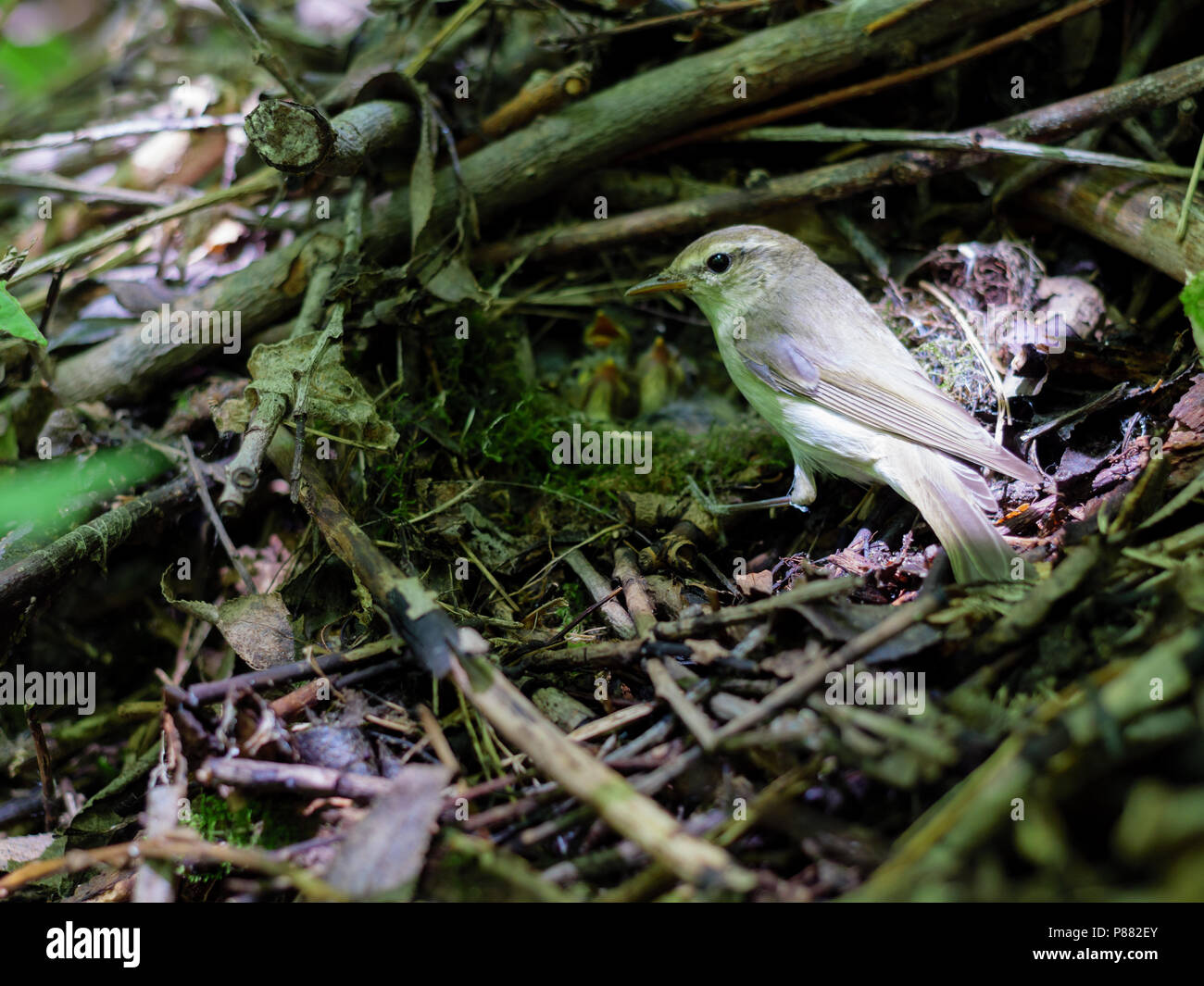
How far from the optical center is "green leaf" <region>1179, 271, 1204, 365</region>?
105 inches

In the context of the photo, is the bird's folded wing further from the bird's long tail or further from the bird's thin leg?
the bird's thin leg

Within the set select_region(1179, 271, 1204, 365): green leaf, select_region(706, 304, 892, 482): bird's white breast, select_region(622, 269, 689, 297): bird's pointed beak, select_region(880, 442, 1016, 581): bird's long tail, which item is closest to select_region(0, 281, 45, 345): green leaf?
select_region(622, 269, 689, 297): bird's pointed beak

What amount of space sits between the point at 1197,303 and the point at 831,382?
1.39 meters

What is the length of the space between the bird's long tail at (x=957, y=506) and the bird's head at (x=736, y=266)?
1.15 m

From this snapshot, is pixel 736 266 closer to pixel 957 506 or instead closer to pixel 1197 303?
pixel 957 506

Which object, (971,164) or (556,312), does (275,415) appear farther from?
(971,164)

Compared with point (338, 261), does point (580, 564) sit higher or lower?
lower

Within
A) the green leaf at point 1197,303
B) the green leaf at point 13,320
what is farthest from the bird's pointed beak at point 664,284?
the green leaf at point 13,320

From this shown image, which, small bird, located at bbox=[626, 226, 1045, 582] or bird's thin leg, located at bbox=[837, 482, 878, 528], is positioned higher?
small bird, located at bbox=[626, 226, 1045, 582]

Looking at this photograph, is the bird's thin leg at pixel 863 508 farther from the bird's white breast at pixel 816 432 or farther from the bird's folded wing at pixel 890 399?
the bird's folded wing at pixel 890 399

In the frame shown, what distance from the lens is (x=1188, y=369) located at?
3.15m

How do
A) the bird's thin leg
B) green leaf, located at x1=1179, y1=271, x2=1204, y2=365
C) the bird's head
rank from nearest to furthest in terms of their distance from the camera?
green leaf, located at x1=1179, y1=271, x2=1204, y2=365, the bird's thin leg, the bird's head

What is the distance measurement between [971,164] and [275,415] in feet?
11.2
